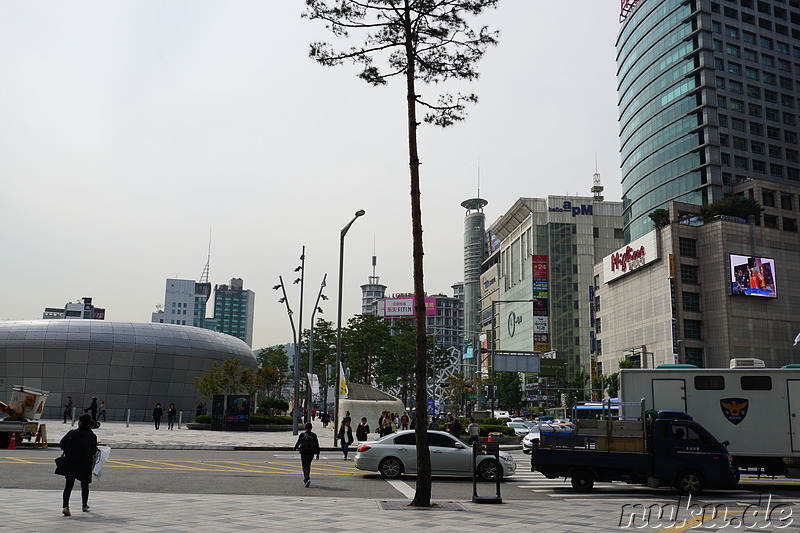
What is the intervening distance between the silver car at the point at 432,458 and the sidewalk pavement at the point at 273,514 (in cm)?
498

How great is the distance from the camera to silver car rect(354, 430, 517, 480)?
65.6 ft

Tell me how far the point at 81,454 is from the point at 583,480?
12.2 meters

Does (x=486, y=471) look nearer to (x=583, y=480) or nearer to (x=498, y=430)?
(x=583, y=480)

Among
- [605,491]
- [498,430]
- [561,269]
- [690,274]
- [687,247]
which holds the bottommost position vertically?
[605,491]

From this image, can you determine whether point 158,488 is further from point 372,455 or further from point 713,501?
point 713,501

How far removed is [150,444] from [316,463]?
1020cm

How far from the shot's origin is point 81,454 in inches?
476

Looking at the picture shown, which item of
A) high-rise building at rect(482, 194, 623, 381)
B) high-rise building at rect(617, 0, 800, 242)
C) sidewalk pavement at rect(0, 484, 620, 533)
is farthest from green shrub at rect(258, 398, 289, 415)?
high-rise building at rect(482, 194, 623, 381)

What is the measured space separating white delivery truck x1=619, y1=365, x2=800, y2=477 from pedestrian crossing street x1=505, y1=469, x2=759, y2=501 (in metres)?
1.10

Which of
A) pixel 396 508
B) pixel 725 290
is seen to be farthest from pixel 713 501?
pixel 725 290

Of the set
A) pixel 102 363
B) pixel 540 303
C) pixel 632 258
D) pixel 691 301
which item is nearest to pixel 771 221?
pixel 691 301

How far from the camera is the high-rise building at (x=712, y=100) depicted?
95.6 m

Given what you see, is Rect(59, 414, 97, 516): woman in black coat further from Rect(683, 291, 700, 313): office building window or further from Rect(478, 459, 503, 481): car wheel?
Rect(683, 291, 700, 313): office building window

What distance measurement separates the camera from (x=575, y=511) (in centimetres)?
1367
